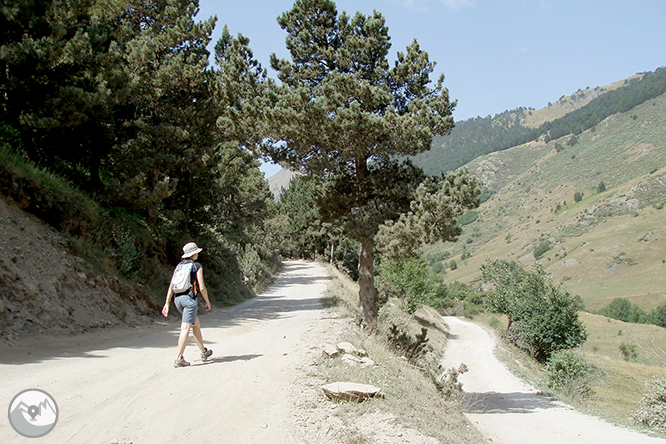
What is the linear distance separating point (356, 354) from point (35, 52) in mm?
10852

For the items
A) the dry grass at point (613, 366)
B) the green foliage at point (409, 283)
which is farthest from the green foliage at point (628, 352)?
the green foliage at point (409, 283)

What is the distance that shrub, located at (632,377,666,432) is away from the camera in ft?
51.8

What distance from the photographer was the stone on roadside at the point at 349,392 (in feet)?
18.7

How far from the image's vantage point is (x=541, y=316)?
3575cm

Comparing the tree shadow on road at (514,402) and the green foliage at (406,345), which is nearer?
the green foliage at (406,345)

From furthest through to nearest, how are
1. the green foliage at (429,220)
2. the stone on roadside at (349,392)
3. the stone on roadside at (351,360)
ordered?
the green foliage at (429,220)
the stone on roadside at (351,360)
the stone on roadside at (349,392)

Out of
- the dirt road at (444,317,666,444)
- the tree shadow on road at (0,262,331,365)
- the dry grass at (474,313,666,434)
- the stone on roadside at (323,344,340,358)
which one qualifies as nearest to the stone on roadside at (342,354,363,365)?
the stone on roadside at (323,344,340,358)

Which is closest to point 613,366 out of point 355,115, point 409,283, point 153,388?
point 409,283

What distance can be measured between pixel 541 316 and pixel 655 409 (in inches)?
784

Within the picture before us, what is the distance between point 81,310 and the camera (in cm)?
929

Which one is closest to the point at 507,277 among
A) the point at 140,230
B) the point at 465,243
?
the point at 140,230

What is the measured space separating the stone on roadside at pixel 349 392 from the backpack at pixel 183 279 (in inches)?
104

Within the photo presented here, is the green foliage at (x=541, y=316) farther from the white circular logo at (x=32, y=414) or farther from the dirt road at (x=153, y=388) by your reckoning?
the white circular logo at (x=32, y=414)

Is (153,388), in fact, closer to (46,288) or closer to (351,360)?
(351,360)
